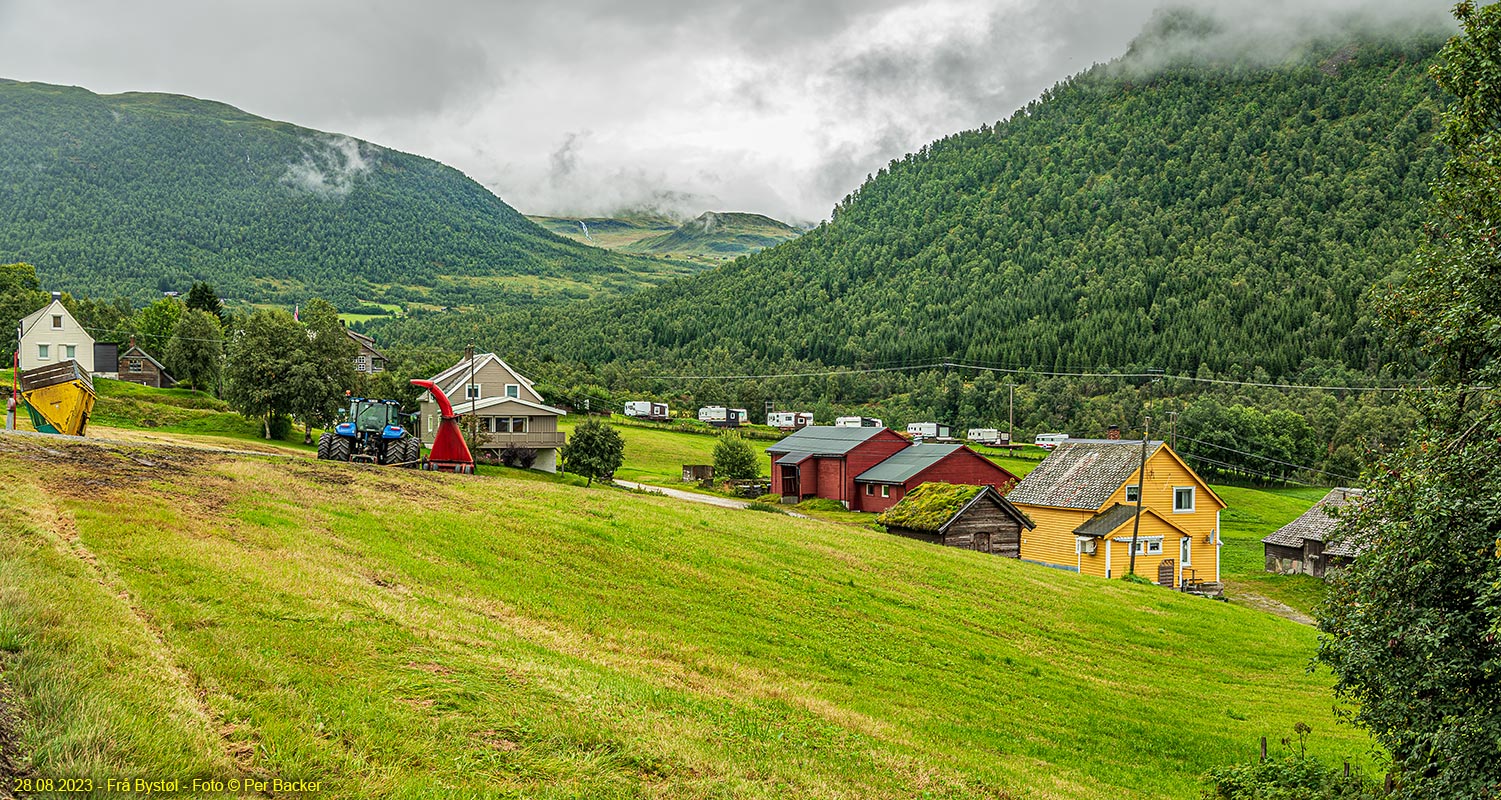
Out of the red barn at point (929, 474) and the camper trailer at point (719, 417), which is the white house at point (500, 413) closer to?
the red barn at point (929, 474)

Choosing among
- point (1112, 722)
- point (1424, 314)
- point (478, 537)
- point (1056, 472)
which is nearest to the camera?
point (1424, 314)

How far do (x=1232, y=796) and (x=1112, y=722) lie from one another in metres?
4.17

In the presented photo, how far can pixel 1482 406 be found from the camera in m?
12.5

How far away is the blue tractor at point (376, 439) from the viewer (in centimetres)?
3853

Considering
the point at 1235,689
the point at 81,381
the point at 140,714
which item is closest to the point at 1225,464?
the point at 1235,689

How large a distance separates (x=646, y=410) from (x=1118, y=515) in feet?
283

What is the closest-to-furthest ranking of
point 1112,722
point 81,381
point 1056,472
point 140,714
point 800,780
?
point 140,714
point 800,780
point 1112,722
point 81,381
point 1056,472

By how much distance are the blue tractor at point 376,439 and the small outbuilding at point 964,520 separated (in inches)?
955

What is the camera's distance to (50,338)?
85.6m

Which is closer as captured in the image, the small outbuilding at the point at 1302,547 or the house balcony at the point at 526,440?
the small outbuilding at the point at 1302,547

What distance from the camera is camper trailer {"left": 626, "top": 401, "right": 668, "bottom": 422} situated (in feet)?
417

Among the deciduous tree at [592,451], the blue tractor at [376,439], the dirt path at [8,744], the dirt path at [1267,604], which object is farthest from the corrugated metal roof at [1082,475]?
the dirt path at [8,744]

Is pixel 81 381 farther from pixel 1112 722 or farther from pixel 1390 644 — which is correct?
pixel 1390 644

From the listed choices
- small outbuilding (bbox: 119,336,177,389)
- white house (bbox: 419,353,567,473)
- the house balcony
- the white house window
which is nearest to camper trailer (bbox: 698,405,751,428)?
white house (bbox: 419,353,567,473)
